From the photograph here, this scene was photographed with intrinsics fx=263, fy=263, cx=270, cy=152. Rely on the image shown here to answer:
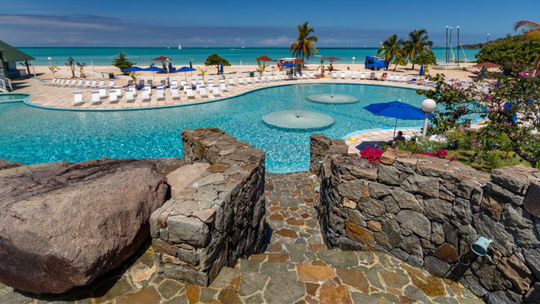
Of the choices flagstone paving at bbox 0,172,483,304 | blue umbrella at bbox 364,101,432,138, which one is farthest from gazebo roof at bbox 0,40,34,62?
blue umbrella at bbox 364,101,432,138

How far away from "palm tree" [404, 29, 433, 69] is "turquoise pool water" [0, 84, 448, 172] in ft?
87.1

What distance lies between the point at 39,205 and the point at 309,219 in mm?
6056

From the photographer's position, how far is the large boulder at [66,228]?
3.29 metres

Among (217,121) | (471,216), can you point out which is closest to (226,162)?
(471,216)

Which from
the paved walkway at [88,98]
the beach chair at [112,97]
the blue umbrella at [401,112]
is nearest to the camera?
the blue umbrella at [401,112]

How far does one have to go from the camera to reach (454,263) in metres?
4.65

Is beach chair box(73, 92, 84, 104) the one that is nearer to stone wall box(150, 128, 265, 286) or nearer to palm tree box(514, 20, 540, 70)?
stone wall box(150, 128, 265, 286)

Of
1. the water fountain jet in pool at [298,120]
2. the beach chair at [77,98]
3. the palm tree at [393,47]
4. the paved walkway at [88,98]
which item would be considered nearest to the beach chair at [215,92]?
the paved walkway at [88,98]

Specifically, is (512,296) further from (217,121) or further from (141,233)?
(217,121)

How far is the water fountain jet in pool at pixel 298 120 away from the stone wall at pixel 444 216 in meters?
9.70

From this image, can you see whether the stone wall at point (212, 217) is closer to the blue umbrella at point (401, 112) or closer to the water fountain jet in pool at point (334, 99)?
the blue umbrella at point (401, 112)

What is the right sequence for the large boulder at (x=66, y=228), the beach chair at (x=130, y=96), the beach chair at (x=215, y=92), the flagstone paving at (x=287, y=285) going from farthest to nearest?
the beach chair at (x=215, y=92), the beach chair at (x=130, y=96), the flagstone paving at (x=287, y=285), the large boulder at (x=66, y=228)

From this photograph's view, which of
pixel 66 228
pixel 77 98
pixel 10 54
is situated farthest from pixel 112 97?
pixel 10 54

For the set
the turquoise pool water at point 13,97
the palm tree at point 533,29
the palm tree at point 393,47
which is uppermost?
the palm tree at point 393,47
